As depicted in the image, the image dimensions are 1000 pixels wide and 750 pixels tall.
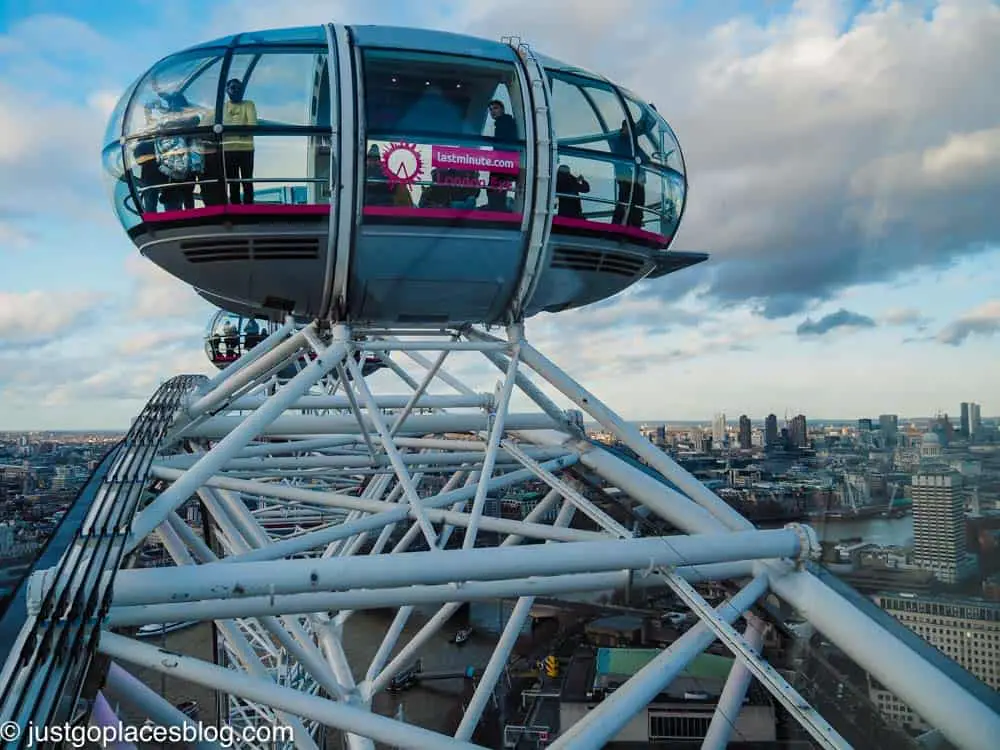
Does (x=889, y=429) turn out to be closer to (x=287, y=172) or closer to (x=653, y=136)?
(x=653, y=136)

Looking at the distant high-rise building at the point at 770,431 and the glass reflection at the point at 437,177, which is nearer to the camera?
the glass reflection at the point at 437,177

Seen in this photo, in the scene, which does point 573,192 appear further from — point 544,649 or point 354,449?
point 544,649

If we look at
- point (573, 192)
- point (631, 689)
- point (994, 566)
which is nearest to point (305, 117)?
point (573, 192)

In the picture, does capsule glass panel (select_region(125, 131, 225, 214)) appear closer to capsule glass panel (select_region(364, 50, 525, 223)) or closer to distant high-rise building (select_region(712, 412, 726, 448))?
capsule glass panel (select_region(364, 50, 525, 223))

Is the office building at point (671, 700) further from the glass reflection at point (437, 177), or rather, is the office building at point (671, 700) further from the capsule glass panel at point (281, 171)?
the capsule glass panel at point (281, 171)

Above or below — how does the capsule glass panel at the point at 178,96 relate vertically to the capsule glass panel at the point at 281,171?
above

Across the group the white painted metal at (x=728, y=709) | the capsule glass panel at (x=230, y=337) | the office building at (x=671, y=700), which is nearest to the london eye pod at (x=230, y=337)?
the capsule glass panel at (x=230, y=337)

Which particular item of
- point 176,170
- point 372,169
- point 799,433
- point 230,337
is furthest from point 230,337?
point 799,433
